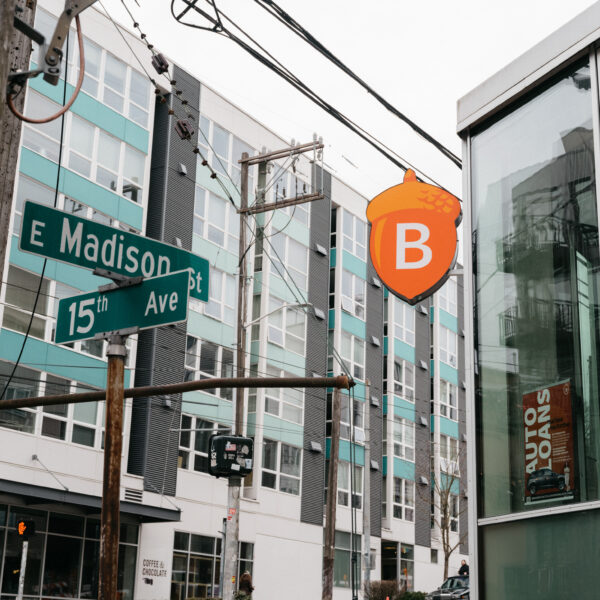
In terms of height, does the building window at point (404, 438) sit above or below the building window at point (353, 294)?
below

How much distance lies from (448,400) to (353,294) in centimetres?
1150

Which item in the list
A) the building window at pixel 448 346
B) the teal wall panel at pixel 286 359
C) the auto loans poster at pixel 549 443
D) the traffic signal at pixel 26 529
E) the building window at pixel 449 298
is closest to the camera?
the auto loans poster at pixel 549 443

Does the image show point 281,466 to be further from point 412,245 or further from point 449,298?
point 412,245

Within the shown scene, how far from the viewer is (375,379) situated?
154ft

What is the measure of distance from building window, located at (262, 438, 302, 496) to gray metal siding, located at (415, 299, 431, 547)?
37.4ft

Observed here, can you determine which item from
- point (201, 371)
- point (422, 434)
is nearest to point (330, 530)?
point (201, 371)

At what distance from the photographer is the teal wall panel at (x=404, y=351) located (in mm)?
49719

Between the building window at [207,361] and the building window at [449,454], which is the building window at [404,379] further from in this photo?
the building window at [207,361]

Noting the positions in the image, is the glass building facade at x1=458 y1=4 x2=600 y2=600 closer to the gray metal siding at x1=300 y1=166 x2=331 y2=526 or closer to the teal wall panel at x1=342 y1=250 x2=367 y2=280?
the gray metal siding at x1=300 y1=166 x2=331 y2=526

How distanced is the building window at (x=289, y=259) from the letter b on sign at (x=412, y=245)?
28474mm

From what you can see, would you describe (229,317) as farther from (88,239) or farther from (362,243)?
(88,239)

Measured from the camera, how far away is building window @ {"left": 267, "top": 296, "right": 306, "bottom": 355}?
39625 mm

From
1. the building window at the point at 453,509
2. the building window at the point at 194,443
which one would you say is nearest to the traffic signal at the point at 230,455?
the building window at the point at 194,443

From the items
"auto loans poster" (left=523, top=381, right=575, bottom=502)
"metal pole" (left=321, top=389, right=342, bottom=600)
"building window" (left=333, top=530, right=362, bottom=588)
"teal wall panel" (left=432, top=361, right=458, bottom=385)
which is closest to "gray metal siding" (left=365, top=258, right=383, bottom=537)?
"building window" (left=333, top=530, right=362, bottom=588)
